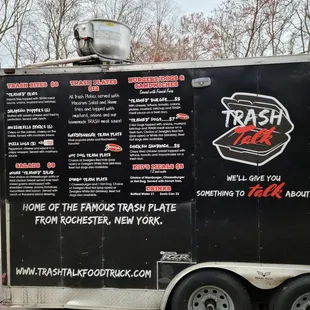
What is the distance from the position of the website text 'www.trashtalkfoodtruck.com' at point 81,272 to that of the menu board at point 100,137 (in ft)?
2.48

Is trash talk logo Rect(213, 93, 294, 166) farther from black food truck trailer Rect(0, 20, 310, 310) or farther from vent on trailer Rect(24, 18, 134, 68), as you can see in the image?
vent on trailer Rect(24, 18, 134, 68)

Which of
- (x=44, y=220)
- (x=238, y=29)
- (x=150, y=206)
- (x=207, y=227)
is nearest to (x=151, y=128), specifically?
(x=150, y=206)

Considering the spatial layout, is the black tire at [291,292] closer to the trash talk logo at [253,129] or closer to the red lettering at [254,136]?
the trash talk logo at [253,129]

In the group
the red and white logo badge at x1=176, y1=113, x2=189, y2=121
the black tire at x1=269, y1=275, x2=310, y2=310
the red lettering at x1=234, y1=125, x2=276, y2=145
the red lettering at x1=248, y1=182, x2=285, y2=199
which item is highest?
the red and white logo badge at x1=176, y1=113, x2=189, y2=121

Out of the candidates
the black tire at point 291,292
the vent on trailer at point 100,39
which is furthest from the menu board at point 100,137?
the black tire at point 291,292

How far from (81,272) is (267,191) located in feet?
6.89

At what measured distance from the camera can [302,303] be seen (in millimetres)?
3699

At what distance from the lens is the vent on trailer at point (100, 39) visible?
4367 mm

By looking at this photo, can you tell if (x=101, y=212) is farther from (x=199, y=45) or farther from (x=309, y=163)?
(x=199, y=45)

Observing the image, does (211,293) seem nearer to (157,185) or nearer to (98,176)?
(157,185)

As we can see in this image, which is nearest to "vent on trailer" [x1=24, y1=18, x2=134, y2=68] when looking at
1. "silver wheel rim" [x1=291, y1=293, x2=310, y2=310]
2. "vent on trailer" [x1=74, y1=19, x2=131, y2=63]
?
"vent on trailer" [x1=74, y1=19, x2=131, y2=63]

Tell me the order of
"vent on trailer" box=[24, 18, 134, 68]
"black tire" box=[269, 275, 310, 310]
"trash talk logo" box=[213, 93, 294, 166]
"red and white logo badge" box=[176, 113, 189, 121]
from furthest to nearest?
1. "vent on trailer" box=[24, 18, 134, 68]
2. "red and white logo badge" box=[176, 113, 189, 121]
3. "trash talk logo" box=[213, 93, 294, 166]
4. "black tire" box=[269, 275, 310, 310]

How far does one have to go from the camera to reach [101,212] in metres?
4.04

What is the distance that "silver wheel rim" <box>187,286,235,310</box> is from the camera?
3.84m
